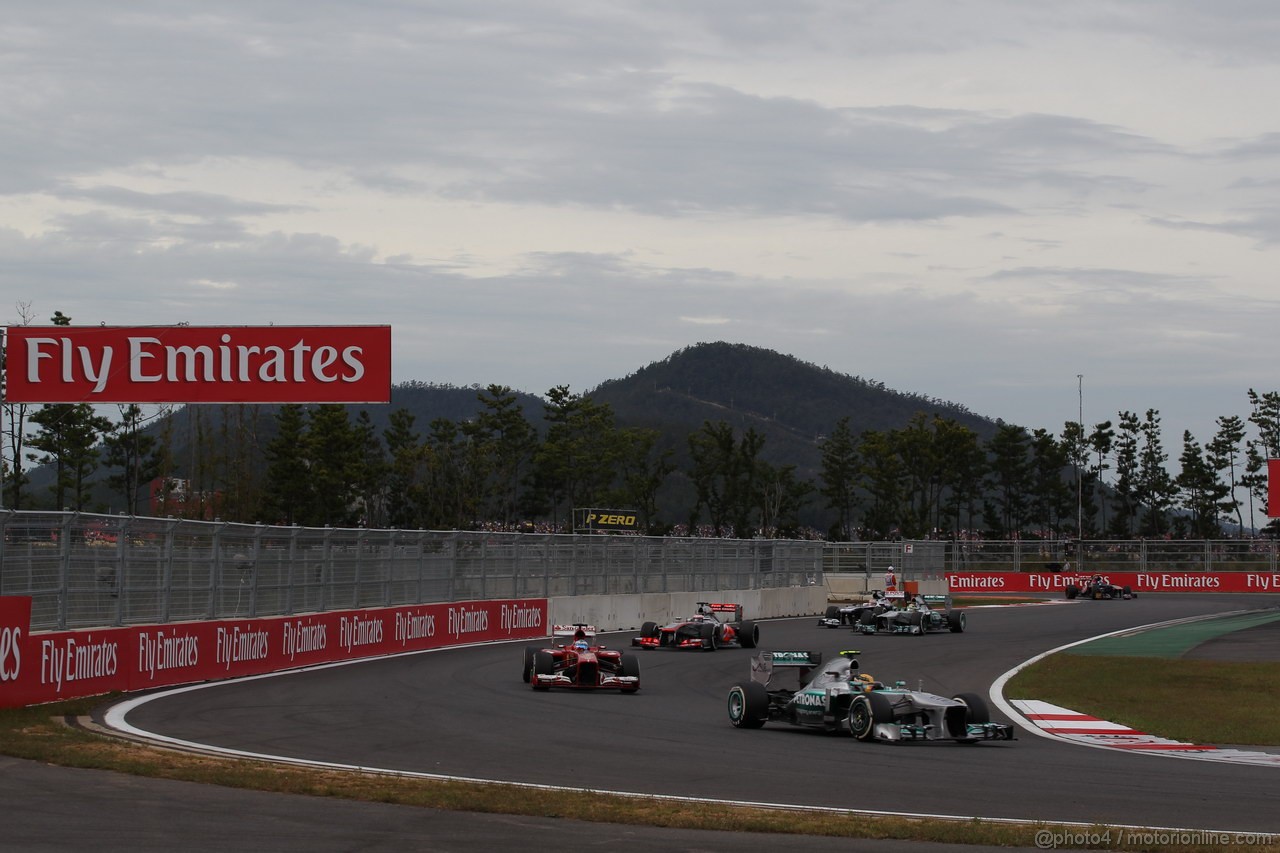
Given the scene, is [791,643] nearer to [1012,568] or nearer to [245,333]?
[245,333]

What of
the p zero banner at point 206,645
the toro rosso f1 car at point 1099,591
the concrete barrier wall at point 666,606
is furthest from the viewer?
the toro rosso f1 car at point 1099,591

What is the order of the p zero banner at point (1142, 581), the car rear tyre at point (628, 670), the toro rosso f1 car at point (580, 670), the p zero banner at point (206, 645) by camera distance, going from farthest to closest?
the p zero banner at point (1142, 581) → the car rear tyre at point (628, 670) → the toro rosso f1 car at point (580, 670) → the p zero banner at point (206, 645)

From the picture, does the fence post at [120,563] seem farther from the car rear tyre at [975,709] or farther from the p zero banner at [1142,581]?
the p zero banner at [1142,581]

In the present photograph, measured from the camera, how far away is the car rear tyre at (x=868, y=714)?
15305 mm

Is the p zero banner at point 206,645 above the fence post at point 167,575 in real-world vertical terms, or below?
below

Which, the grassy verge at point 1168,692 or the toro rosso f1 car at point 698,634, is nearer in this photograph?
the grassy verge at point 1168,692

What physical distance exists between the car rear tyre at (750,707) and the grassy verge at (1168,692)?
180 inches

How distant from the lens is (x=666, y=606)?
40875 mm

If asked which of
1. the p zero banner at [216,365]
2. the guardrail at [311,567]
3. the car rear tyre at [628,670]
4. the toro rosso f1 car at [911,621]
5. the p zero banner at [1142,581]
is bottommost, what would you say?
A: the p zero banner at [1142,581]

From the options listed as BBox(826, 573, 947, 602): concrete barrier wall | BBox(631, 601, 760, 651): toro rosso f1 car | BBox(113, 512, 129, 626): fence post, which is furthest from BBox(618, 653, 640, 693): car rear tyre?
BBox(826, 573, 947, 602): concrete barrier wall

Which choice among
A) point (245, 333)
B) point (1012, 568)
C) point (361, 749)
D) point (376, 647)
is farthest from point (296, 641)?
point (1012, 568)

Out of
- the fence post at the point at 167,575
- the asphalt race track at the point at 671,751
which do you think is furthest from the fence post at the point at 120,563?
the asphalt race track at the point at 671,751

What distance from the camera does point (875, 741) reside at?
15.4m

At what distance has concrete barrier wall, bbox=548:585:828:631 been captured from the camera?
35938 mm
